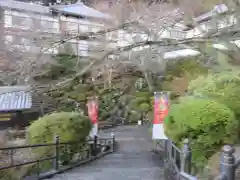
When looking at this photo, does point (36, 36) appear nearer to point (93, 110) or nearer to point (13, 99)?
point (93, 110)

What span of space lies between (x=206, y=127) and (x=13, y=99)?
31.5 feet

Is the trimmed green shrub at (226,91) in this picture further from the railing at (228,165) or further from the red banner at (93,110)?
the red banner at (93,110)

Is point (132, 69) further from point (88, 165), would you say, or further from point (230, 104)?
point (230, 104)

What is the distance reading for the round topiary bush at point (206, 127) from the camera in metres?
4.71

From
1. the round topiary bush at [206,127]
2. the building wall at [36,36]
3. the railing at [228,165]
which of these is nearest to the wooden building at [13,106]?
the building wall at [36,36]

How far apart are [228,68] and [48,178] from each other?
4.77 m

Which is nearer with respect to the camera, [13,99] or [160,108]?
[160,108]

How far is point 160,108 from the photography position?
7410 mm

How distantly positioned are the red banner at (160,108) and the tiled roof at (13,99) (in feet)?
21.0

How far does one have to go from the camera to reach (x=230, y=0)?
569 cm

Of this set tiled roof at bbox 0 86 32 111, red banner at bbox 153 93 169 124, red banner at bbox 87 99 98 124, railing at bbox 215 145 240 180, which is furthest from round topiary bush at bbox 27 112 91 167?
railing at bbox 215 145 240 180

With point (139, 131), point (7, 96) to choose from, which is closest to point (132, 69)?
point (139, 131)

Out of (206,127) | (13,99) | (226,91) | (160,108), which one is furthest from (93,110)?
(206,127)

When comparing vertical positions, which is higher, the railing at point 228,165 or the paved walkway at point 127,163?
the railing at point 228,165
